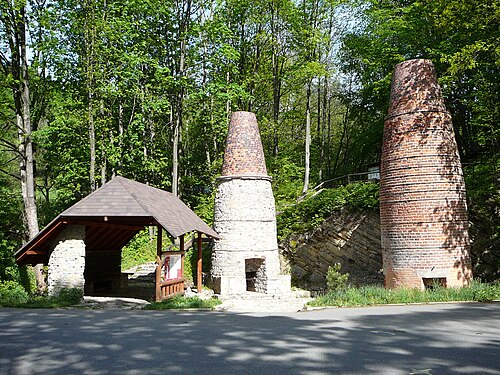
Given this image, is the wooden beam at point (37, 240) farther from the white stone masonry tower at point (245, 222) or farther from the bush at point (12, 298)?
the white stone masonry tower at point (245, 222)

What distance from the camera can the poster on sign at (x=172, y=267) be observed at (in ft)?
41.4

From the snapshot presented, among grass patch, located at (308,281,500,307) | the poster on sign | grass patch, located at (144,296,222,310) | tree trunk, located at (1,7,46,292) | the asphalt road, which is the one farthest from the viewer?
tree trunk, located at (1,7,46,292)

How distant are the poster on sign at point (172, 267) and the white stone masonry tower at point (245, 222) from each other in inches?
102

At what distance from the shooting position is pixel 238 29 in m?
26.3

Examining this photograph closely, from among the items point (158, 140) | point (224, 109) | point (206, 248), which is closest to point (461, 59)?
point (206, 248)

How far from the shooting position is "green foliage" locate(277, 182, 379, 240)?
17.0 m

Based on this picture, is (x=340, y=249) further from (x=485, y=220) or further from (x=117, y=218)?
(x=117, y=218)

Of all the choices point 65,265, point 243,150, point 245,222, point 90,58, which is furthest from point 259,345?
point 90,58

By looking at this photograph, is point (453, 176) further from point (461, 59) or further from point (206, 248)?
point (206, 248)

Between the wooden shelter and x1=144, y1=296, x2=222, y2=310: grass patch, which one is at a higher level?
the wooden shelter

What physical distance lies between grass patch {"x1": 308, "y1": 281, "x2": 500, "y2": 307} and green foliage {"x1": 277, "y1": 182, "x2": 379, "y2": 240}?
20.6ft

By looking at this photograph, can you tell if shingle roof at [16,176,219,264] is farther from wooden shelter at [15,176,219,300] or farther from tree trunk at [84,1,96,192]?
tree trunk at [84,1,96,192]

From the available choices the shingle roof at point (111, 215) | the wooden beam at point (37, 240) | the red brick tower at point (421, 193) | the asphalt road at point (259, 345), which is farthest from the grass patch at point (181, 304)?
the red brick tower at point (421, 193)

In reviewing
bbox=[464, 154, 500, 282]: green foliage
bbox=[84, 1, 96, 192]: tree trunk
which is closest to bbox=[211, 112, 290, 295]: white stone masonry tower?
bbox=[84, 1, 96, 192]: tree trunk
